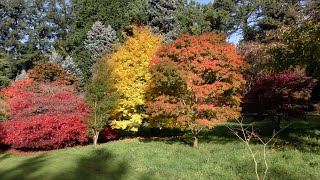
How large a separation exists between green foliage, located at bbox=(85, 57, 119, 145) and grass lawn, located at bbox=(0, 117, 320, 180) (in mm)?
3642

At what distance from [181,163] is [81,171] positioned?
14.9ft

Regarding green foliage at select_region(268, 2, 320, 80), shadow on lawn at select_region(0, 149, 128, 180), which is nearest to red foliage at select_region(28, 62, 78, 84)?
shadow on lawn at select_region(0, 149, 128, 180)

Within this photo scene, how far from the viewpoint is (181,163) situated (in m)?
14.2

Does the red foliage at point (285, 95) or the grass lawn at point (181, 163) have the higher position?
the red foliage at point (285, 95)

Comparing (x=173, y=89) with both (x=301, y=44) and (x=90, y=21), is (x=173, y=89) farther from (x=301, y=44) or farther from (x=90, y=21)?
(x=90, y=21)

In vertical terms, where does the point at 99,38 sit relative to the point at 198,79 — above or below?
above

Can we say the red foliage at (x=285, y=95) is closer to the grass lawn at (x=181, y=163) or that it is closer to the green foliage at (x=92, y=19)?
the grass lawn at (x=181, y=163)

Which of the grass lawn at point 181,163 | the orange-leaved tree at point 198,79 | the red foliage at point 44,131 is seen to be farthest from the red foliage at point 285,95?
the red foliage at point 44,131

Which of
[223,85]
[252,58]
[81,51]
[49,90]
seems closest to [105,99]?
[49,90]

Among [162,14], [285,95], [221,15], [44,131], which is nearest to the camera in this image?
[285,95]

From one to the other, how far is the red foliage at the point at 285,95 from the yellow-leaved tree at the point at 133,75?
8236mm

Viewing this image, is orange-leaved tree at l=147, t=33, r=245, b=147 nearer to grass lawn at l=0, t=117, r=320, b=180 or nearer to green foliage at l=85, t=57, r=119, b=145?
grass lawn at l=0, t=117, r=320, b=180

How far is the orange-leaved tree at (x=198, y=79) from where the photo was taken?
1728 cm

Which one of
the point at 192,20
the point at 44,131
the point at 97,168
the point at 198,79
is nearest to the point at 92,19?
the point at 192,20
